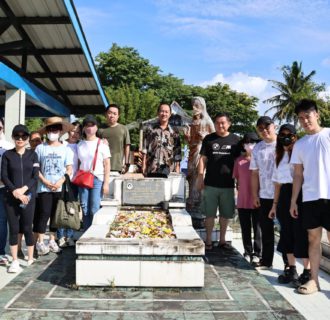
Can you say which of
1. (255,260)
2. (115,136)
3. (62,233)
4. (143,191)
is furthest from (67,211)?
(255,260)

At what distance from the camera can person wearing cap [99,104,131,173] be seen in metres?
6.45

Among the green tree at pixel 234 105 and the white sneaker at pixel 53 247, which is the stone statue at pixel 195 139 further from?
the green tree at pixel 234 105

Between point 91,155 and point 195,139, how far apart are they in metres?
1.80

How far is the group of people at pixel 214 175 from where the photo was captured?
4.32 m

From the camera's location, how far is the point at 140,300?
3959 millimetres

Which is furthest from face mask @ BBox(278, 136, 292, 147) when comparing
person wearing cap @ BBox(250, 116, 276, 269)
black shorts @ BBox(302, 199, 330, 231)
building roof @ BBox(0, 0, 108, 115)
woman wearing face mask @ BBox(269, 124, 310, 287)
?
building roof @ BBox(0, 0, 108, 115)

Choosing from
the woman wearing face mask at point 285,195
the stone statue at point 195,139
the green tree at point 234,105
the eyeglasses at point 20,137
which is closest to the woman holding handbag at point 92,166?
the eyeglasses at point 20,137

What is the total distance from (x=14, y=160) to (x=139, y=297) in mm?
2191

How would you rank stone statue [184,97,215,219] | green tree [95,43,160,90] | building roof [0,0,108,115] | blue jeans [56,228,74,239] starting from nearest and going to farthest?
blue jeans [56,228,74,239] < stone statue [184,97,215,219] < building roof [0,0,108,115] < green tree [95,43,160,90]

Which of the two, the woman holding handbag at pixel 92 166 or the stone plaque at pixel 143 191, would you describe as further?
the stone plaque at pixel 143 191

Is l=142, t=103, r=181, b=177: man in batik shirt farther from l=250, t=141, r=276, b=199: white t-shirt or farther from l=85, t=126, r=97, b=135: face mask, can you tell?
l=250, t=141, r=276, b=199: white t-shirt

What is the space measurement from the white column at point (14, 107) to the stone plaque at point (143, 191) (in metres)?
3.65

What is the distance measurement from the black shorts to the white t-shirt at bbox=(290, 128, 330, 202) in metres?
0.06

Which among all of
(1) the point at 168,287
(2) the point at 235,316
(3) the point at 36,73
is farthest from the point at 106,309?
(3) the point at 36,73
